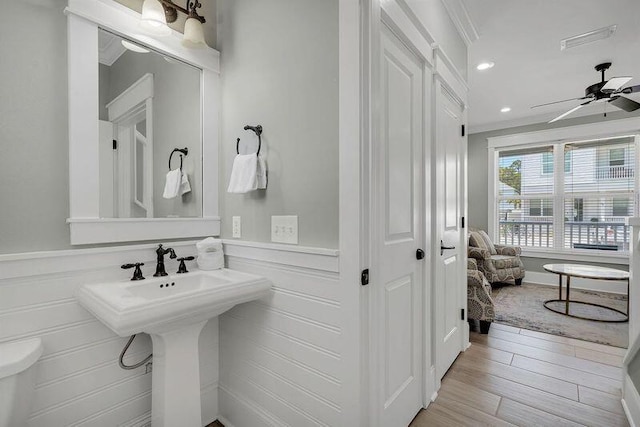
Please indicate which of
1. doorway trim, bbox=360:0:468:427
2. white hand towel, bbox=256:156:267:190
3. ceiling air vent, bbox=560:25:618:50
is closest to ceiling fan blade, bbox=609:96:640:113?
ceiling air vent, bbox=560:25:618:50

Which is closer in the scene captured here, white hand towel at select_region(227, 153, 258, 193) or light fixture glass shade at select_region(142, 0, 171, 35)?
light fixture glass shade at select_region(142, 0, 171, 35)

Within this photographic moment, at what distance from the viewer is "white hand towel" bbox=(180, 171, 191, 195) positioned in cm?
168

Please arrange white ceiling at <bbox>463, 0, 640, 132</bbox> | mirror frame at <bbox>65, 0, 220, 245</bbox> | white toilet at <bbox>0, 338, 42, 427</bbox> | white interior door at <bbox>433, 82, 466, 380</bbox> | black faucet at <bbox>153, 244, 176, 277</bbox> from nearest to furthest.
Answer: white toilet at <bbox>0, 338, 42, 427</bbox>
mirror frame at <bbox>65, 0, 220, 245</bbox>
black faucet at <bbox>153, 244, 176, 277</bbox>
white interior door at <bbox>433, 82, 466, 380</bbox>
white ceiling at <bbox>463, 0, 640, 132</bbox>

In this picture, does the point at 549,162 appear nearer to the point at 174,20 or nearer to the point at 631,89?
the point at 631,89

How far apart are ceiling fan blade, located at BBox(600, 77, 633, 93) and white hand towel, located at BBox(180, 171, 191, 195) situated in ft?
12.3

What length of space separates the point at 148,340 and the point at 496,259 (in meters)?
4.60

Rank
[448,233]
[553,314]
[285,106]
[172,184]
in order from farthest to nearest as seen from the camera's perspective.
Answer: [553,314] < [448,233] < [172,184] < [285,106]

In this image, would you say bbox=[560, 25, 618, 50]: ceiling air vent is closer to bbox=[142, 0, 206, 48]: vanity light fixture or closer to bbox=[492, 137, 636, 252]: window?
bbox=[492, 137, 636, 252]: window

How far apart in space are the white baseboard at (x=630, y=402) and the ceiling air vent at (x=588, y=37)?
2.73m

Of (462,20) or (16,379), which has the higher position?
(462,20)

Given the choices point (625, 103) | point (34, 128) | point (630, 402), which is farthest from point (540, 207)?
point (34, 128)

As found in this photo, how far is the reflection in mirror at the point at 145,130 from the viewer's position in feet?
4.55

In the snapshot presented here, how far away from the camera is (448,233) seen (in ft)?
6.81

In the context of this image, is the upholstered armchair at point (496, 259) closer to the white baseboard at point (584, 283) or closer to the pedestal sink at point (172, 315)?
the white baseboard at point (584, 283)
